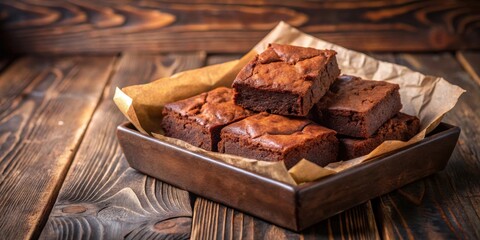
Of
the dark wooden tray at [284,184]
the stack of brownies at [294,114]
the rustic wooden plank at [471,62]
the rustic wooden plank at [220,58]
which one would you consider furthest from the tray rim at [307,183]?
the rustic wooden plank at [220,58]

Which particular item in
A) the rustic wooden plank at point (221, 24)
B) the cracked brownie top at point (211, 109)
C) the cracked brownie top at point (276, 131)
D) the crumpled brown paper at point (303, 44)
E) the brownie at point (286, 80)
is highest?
the brownie at point (286, 80)

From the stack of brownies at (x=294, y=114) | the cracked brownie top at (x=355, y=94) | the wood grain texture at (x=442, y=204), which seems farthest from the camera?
the cracked brownie top at (x=355, y=94)

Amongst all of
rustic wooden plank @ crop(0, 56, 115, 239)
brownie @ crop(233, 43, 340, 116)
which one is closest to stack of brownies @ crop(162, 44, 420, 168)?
brownie @ crop(233, 43, 340, 116)

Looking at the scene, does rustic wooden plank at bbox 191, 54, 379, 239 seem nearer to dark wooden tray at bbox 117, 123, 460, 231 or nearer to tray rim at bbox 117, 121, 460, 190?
dark wooden tray at bbox 117, 123, 460, 231

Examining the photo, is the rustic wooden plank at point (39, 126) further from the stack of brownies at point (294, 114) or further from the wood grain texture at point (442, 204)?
the wood grain texture at point (442, 204)

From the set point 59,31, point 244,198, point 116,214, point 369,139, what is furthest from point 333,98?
point 59,31

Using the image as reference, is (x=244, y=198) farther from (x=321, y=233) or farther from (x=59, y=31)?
(x=59, y=31)
